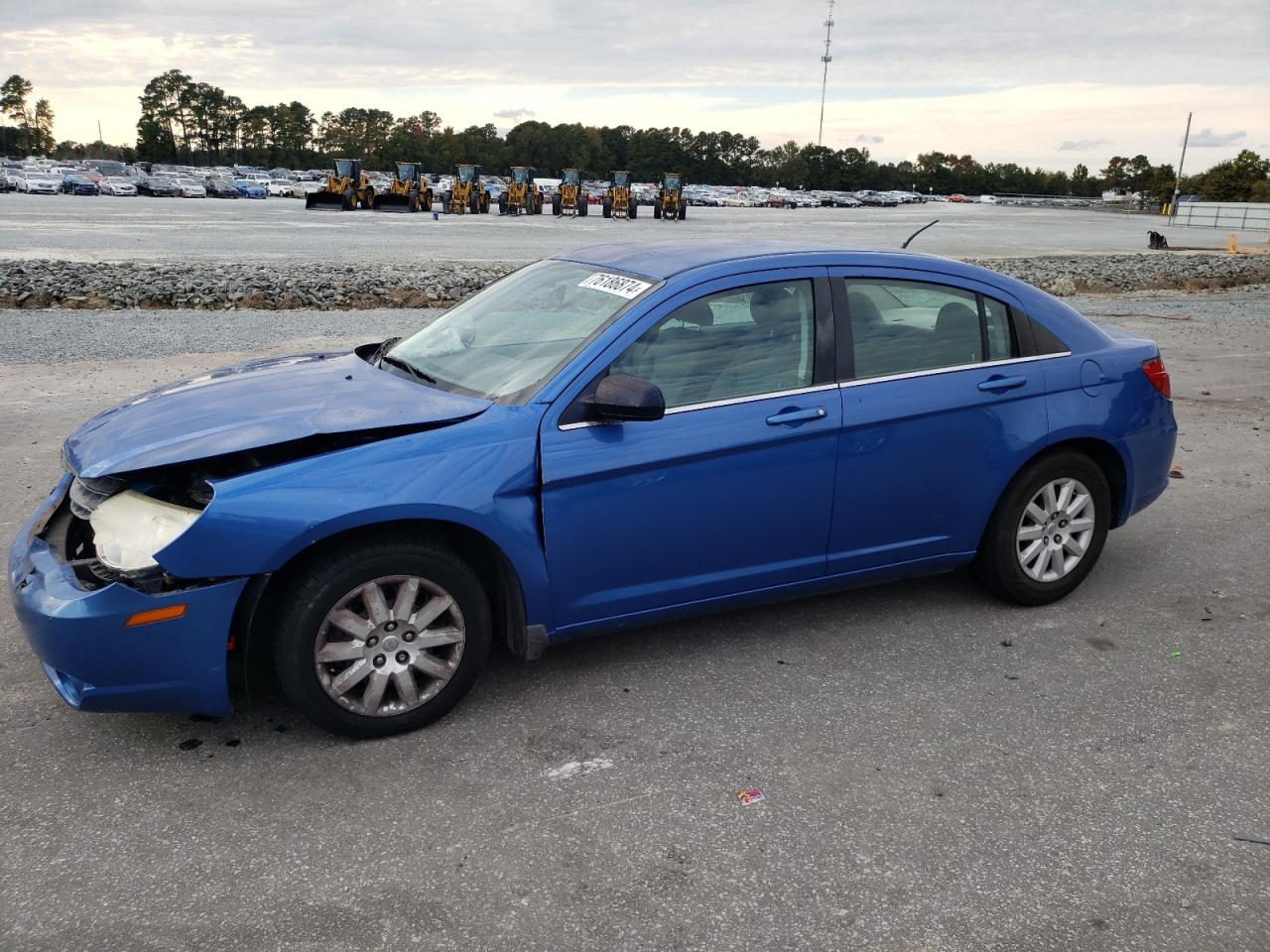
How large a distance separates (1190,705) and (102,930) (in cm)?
365

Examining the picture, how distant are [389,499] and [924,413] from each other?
217 centimetres

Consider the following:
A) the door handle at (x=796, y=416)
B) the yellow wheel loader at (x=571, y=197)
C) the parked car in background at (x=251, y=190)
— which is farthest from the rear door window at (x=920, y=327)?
the parked car in background at (x=251, y=190)

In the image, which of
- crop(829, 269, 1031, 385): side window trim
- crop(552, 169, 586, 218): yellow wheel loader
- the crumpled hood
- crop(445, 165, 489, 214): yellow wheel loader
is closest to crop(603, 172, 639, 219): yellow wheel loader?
crop(552, 169, 586, 218): yellow wheel loader

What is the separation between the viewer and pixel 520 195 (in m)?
55.9

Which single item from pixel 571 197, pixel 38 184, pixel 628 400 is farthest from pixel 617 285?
pixel 38 184

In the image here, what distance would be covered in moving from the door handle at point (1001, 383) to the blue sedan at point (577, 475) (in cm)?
1

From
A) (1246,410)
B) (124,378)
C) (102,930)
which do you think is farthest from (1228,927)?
(124,378)

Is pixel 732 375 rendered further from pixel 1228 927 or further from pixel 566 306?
pixel 1228 927

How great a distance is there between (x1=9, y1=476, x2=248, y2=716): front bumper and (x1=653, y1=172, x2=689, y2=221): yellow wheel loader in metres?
50.0

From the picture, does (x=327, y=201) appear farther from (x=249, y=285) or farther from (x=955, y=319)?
(x=955, y=319)

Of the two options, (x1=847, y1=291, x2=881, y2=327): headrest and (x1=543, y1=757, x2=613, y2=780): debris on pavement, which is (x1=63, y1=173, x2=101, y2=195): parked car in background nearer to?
(x1=847, y1=291, x2=881, y2=327): headrest

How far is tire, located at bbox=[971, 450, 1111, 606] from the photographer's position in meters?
4.66

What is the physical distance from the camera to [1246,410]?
9.17 metres

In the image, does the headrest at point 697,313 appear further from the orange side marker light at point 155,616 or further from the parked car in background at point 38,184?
the parked car in background at point 38,184
